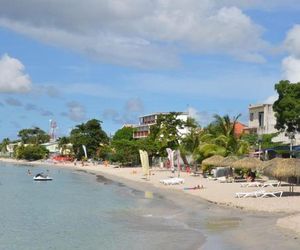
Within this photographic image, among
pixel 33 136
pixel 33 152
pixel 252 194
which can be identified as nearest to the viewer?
pixel 252 194

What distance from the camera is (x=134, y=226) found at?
24.3 metres

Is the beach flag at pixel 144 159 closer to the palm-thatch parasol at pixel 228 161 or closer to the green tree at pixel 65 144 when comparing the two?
the palm-thatch parasol at pixel 228 161

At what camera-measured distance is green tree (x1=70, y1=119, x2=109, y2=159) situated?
118 metres

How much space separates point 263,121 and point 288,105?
69.3 ft

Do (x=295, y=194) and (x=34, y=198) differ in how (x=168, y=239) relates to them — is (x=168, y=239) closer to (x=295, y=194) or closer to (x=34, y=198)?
(x=295, y=194)

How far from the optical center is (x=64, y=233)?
75.4 feet

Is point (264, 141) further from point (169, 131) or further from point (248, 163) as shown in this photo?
point (248, 163)

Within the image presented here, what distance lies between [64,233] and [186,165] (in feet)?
153

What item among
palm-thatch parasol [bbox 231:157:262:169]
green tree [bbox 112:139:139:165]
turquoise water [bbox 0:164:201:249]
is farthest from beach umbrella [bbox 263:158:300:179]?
green tree [bbox 112:139:139:165]

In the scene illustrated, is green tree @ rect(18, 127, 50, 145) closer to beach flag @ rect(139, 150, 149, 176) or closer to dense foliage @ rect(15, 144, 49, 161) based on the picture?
dense foliage @ rect(15, 144, 49, 161)

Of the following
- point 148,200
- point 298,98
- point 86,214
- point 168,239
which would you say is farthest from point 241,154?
point 168,239

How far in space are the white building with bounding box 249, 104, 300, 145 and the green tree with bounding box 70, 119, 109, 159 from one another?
50.5m

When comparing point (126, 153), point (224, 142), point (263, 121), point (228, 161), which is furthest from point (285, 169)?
point (126, 153)

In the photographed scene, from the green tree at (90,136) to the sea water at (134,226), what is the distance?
8059cm
